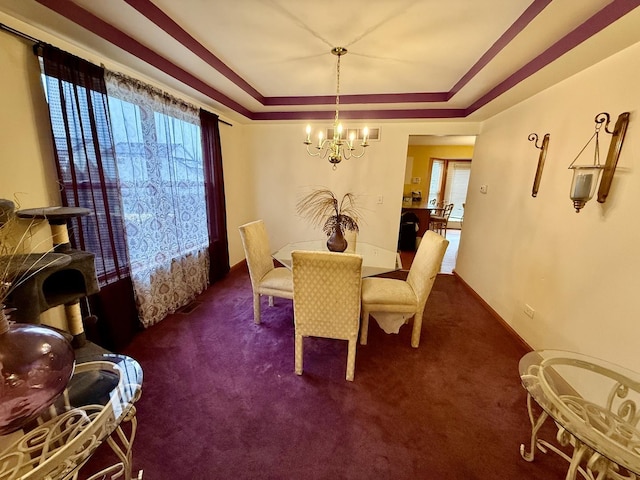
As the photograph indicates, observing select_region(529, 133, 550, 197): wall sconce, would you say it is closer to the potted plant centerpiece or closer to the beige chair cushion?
the beige chair cushion

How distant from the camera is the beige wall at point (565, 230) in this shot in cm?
151

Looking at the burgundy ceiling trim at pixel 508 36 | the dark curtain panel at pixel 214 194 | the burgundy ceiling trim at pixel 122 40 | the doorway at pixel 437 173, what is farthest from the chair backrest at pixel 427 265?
the doorway at pixel 437 173

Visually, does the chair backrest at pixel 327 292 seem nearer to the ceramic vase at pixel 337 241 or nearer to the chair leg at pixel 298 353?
the chair leg at pixel 298 353

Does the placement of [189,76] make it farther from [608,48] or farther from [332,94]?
[608,48]

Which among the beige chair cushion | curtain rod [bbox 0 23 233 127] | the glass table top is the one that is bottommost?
the beige chair cushion

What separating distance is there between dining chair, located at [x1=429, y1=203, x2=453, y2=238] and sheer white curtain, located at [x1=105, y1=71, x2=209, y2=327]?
5.37m

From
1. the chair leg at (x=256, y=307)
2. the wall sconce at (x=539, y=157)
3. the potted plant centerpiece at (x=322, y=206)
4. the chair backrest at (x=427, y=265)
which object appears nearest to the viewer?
the chair backrest at (x=427, y=265)

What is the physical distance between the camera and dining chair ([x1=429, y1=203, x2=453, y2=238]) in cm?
651

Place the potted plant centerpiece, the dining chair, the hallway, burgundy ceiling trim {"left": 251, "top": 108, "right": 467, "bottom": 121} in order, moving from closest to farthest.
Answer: burgundy ceiling trim {"left": 251, "top": 108, "right": 467, "bottom": 121} < the potted plant centerpiece < the hallway < the dining chair

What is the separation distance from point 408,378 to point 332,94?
10.4 ft

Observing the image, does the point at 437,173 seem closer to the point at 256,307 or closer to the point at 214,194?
the point at 214,194

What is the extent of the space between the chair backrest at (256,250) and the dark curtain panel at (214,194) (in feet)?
3.46

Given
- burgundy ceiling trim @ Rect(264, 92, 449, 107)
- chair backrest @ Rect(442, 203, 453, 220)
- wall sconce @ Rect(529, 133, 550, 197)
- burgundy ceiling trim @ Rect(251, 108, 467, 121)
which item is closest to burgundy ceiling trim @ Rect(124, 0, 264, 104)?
burgundy ceiling trim @ Rect(264, 92, 449, 107)

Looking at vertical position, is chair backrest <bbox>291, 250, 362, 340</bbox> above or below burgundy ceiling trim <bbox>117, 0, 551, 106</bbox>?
below
